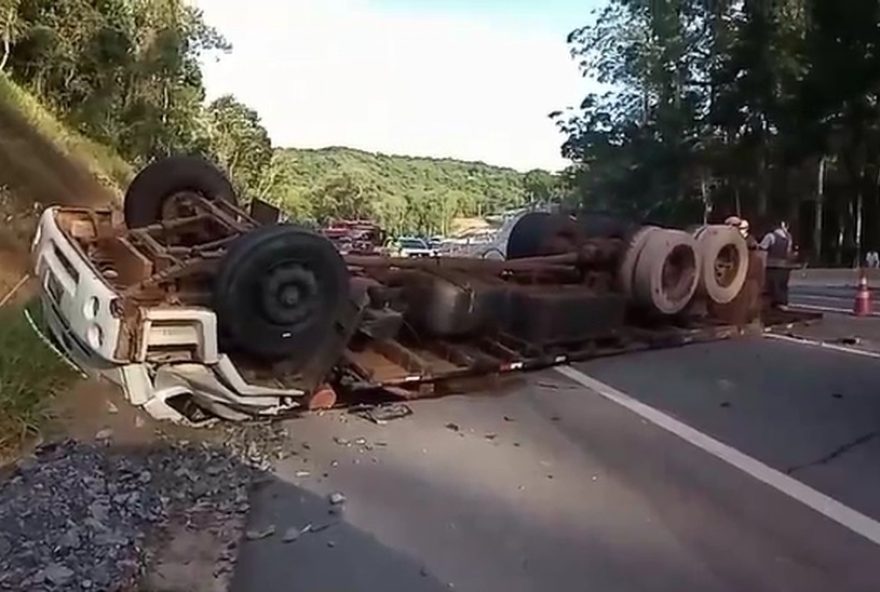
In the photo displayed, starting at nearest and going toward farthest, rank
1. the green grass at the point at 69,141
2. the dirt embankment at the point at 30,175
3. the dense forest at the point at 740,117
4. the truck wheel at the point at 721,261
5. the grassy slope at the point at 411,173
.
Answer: the truck wheel at the point at 721,261, the dirt embankment at the point at 30,175, the green grass at the point at 69,141, the dense forest at the point at 740,117, the grassy slope at the point at 411,173

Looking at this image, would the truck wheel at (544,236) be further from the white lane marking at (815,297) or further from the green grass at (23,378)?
the white lane marking at (815,297)

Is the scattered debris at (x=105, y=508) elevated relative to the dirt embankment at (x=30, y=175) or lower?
lower

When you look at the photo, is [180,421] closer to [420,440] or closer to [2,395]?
[2,395]

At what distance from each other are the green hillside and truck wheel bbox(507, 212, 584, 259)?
222 ft

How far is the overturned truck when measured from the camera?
19.6 ft

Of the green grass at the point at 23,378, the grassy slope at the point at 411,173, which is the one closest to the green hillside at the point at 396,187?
the grassy slope at the point at 411,173

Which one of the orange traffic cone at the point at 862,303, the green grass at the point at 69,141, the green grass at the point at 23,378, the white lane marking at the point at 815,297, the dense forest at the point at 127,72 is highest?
the dense forest at the point at 127,72

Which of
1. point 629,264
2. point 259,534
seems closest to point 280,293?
point 259,534

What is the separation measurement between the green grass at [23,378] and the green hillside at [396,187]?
231ft

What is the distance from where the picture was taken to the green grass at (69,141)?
19234 millimetres

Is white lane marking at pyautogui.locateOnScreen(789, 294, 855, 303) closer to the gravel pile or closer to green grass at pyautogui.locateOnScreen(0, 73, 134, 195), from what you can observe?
green grass at pyautogui.locateOnScreen(0, 73, 134, 195)

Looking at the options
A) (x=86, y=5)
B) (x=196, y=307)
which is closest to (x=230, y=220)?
(x=196, y=307)

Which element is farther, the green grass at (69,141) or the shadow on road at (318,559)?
the green grass at (69,141)

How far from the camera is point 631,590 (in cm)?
385
